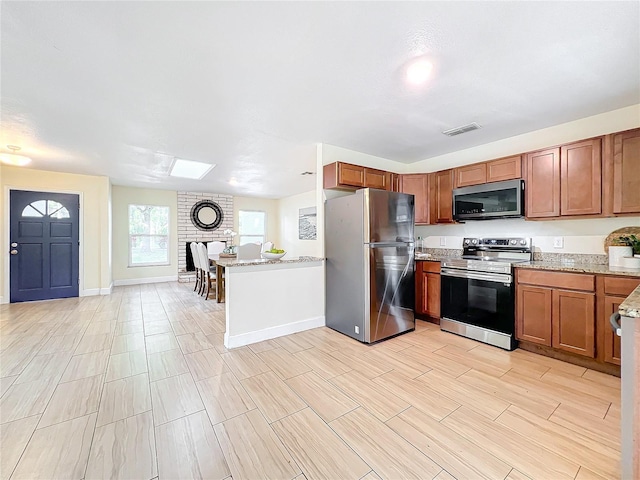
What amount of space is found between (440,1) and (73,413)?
3406 mm

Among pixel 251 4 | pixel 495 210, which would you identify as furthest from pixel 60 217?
pixel 495 210

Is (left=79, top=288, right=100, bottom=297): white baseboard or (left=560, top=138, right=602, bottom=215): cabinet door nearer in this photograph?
(left=560, top=138, right=602, bottom=215): cabinet door

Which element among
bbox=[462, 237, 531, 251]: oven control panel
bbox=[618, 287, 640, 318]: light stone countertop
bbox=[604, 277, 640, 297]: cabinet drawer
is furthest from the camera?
bbox=[462, 237, 531, 251]: oven control panel

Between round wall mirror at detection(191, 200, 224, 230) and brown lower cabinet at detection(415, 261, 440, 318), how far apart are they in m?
5.96

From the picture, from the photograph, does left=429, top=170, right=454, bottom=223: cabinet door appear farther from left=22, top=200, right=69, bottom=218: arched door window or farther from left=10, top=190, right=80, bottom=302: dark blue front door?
left=22, top=200, right=69, bottom=218: arched door window

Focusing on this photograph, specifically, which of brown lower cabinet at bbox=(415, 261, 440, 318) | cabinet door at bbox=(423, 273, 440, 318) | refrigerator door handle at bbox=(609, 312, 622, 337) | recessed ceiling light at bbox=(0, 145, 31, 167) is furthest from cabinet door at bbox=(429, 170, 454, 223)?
recessed ceiling light at bbox=(0, 145, 31, 167)

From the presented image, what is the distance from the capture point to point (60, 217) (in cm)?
509

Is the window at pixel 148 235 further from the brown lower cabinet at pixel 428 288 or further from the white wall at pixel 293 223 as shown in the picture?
the brown lower cabinet at pixel 428 288

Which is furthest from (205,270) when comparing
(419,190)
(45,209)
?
(419,190)

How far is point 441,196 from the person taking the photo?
3760 millimetres

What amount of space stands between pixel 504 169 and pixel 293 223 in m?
5.79

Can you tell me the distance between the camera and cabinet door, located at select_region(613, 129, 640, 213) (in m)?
2.34

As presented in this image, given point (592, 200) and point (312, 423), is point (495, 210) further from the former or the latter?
point (312, 423)

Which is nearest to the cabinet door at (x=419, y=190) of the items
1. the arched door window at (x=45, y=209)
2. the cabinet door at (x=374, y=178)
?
the cabinet door at (x=374, y=178)
